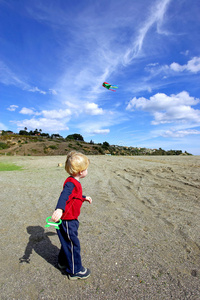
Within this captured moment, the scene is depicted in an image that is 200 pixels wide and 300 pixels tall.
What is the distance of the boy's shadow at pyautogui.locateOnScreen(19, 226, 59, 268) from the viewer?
8.55 ft

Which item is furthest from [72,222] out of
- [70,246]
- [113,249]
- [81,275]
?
[113,249]

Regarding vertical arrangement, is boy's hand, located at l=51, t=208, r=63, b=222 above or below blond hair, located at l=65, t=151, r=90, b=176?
below

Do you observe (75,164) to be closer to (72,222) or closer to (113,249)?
(72,222)

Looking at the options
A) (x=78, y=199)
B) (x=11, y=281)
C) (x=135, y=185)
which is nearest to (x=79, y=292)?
(x=11, y=281)

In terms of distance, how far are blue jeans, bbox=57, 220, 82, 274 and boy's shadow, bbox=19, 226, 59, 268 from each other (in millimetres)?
Result: 394

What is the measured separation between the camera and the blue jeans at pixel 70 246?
2225 millimetres

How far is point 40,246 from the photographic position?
2.94 metres

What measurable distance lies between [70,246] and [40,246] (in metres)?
0.98

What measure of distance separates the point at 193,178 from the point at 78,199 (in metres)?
7.12

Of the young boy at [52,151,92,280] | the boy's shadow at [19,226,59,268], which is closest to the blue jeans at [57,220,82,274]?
the young boy at [52,151,92,280]

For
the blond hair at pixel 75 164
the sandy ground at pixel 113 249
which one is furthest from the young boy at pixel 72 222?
the sandy ground at pixel 113 249

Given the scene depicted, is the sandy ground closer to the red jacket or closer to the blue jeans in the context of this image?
the blue jeans

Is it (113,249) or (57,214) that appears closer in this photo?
(57,214)

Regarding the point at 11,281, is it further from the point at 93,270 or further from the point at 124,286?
the point at 124,286
